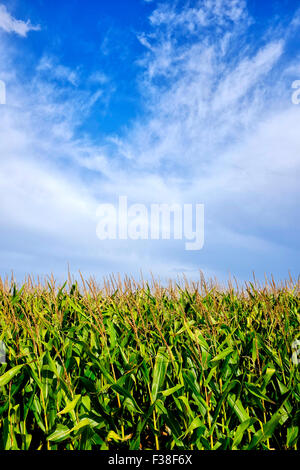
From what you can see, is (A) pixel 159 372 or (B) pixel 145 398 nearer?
(A) pixel 159 372

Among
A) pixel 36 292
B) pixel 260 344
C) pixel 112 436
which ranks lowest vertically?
pixel 112 436

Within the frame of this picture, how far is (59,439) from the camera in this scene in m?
2.84

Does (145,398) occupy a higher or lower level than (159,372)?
lower

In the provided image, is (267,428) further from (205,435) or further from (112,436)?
(112,436)

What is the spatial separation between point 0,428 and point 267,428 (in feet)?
7.85

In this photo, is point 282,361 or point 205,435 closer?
point 205,435

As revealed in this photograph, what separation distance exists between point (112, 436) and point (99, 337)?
123 cm

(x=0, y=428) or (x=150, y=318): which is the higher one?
(x=150, y=318)
